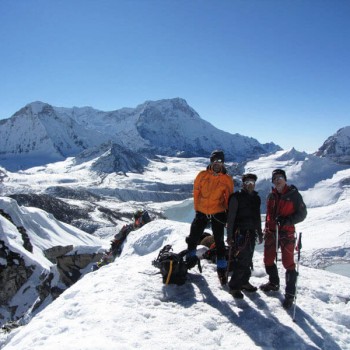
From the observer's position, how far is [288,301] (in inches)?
348

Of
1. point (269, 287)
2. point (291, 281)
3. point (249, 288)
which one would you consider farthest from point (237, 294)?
point (291, 281)

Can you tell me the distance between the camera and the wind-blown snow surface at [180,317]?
6.83m

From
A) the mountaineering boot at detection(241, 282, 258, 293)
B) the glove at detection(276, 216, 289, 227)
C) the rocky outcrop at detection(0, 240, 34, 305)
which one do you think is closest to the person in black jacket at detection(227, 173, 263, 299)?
the mountaineering boot at detection(241, 282, 258, 293)

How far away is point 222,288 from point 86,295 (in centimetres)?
341

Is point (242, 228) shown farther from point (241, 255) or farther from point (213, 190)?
point (213, 190)

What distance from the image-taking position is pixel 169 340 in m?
Answer: 6.81

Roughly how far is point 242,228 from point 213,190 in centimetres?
125

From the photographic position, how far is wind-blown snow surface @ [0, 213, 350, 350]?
269 inches

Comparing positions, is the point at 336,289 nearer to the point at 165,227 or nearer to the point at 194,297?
the point at 194,297

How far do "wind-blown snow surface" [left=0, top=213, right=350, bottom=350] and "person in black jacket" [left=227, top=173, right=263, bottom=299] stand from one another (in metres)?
0.62

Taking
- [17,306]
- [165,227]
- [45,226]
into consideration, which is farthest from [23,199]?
[165,227]

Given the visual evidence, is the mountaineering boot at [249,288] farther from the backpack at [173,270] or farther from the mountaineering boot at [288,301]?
the backpack at [173,270]

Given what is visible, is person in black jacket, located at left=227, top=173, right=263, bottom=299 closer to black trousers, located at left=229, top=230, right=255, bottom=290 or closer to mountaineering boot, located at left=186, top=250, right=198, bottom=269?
black trousers, located at left=229, top=230, right=255, bottom=290

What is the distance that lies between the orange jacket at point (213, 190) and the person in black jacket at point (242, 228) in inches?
23.0
